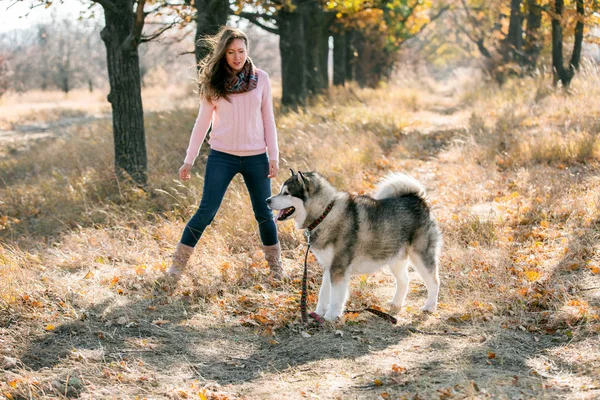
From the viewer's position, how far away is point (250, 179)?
5719 millimetres

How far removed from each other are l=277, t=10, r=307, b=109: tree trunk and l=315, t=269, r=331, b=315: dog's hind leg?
38.5 ft

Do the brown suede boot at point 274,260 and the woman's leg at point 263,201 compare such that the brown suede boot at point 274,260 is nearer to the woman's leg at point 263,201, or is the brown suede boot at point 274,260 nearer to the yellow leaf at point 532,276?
the woman's leg at point 263,201

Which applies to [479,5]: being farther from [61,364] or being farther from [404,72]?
[61,364]

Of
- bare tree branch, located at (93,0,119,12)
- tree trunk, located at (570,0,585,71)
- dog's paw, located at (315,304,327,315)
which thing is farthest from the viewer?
tree trunk, located at (570,0,585,71)

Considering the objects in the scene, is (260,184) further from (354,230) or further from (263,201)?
(354,230)

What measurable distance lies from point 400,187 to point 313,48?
14.8 metres

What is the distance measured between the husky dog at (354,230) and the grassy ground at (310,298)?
40cm

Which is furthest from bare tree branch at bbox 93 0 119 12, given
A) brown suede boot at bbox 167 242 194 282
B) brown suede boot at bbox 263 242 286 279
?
brown suede boot at bbox 263 242 286 279

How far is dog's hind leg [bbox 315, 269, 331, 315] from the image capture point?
5230 millimetres

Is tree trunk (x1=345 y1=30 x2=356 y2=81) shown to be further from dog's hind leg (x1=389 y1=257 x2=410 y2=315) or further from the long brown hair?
dog's hind leg (x1=389 y1=257 x2=410 y2=315)

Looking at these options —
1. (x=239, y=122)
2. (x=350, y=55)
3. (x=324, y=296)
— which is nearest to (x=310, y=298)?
(x=324, y=296)

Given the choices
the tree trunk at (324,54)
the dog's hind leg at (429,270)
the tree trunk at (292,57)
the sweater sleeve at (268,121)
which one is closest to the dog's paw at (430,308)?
the dog's hind leg at (429,270)

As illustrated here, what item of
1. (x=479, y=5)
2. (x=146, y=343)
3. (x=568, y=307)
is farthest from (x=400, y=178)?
(x=479, y=5)

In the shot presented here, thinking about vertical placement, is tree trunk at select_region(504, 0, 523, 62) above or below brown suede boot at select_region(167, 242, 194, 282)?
above
